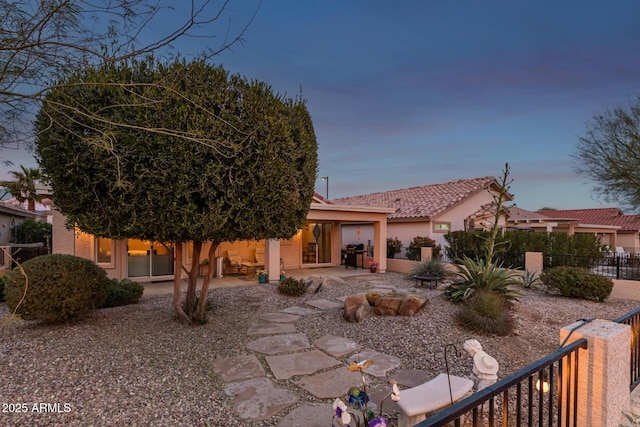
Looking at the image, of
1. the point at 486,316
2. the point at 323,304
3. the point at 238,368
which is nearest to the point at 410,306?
the point at 486,316

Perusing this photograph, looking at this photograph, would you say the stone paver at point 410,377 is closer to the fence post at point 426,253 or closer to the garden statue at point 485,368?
the garden statue at point 485,368

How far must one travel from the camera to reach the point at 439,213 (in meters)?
16.7

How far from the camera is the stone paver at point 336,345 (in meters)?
4.87

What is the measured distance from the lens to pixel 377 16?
19.6 feet

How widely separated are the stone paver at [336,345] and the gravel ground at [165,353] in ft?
0.69

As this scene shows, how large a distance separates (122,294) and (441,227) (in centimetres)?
1490

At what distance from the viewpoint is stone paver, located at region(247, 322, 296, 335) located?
19.1 ft

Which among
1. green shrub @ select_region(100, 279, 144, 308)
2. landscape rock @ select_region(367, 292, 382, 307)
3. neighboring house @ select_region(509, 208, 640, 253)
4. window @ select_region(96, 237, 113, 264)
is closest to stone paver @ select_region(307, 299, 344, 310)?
landscape rock @ select_region(367, 292, 382, 307)

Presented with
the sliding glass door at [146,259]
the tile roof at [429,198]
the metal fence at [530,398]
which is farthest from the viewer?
the tile roof at [429,198]

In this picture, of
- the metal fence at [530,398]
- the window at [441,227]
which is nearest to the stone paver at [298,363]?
the metal fence at [530,398]

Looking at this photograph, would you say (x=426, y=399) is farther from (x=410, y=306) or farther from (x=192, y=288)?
(x=192, y=288)

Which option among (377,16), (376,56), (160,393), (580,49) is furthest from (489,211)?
(160,393)

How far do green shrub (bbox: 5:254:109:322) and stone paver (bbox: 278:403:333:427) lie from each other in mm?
4613

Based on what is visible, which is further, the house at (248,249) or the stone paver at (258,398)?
the house at (248,249)
